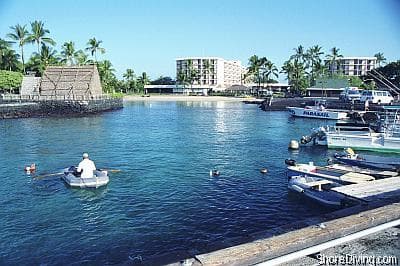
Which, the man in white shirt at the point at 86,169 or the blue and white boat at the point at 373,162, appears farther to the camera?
the blue and white boat at the point at 373,162

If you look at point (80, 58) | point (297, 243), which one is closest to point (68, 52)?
point (80, 58)

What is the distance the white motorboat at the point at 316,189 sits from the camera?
54.5 ft

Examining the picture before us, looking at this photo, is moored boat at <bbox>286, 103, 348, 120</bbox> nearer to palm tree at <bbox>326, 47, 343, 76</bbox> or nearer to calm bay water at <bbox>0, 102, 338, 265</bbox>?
calm bay water at <bbox>0, 102, 338, 265</bbox>

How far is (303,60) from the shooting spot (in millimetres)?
138000

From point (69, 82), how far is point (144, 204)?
251 feet

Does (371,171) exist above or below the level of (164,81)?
below

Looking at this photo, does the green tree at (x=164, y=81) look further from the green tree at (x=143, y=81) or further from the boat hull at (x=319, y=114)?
the boat hull at (x=319, y=114)

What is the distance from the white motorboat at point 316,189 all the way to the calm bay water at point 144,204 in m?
0.58

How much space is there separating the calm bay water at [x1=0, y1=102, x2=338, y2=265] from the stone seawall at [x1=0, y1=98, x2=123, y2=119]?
129 feet

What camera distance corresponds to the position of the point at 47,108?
248ft

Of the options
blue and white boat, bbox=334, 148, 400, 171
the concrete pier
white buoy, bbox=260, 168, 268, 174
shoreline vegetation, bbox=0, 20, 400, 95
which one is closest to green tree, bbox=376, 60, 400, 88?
shoreline vegetation, bbox=0, 20, 400, 95

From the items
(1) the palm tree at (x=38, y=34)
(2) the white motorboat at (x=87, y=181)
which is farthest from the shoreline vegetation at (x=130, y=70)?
(2) the white motorboat at (x=87, y=181)

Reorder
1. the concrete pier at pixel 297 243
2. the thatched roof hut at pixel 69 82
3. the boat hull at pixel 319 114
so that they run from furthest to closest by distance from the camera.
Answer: the thatched roof hut at pixel 69 82
the boat hull at pixel 319 114
the concrete pier at pixel 297 243

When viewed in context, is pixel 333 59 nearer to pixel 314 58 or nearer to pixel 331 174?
pixel 314 58
